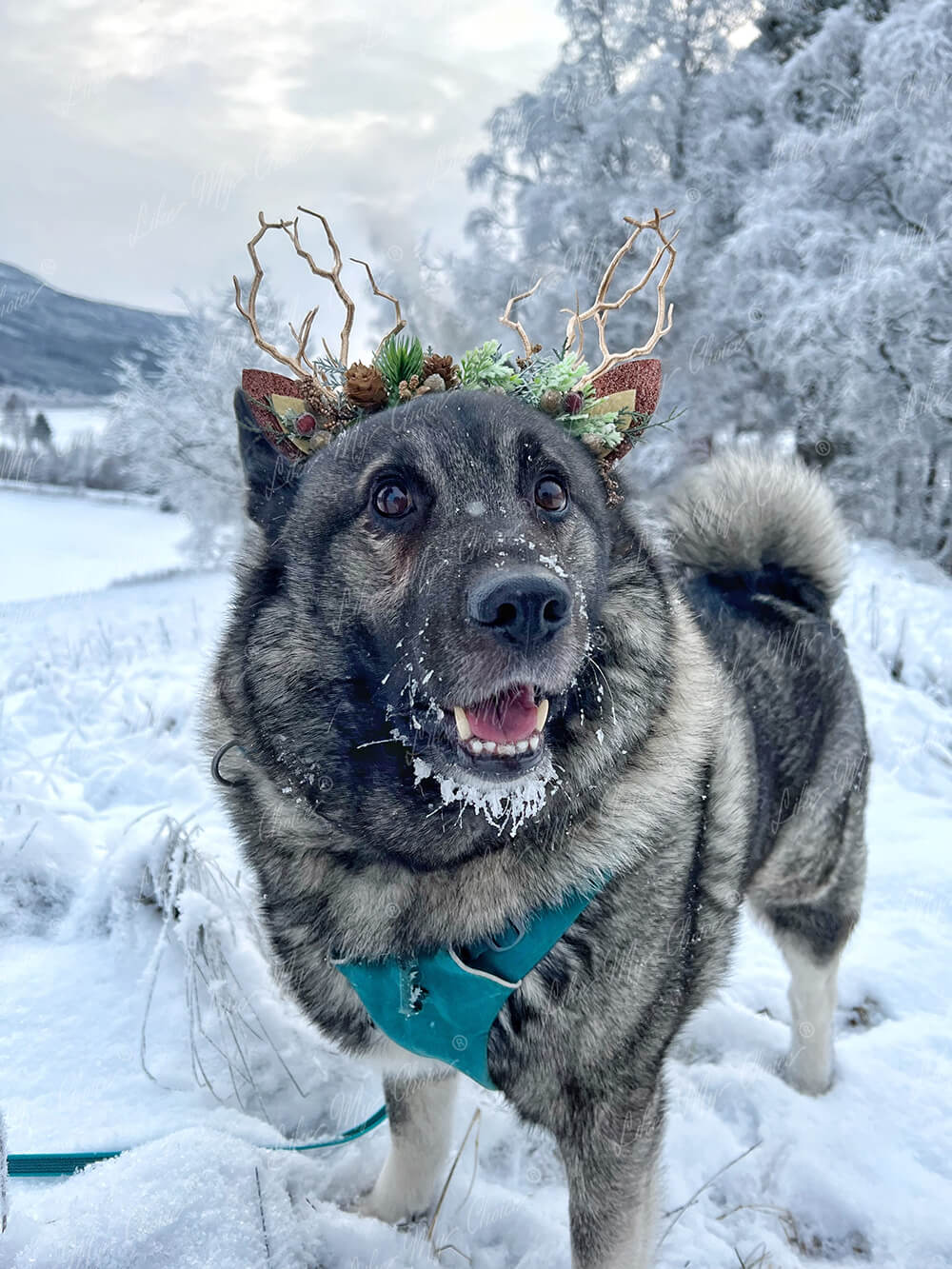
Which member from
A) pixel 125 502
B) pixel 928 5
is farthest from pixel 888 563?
pixel 125 502

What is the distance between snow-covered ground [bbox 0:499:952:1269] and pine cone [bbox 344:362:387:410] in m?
0.85

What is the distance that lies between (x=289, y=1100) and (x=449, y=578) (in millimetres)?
1670

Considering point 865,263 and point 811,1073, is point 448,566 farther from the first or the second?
point 865,263

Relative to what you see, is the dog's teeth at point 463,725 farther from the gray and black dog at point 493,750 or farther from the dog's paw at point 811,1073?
the dog's paw at point 811,1073

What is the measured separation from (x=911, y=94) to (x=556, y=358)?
11301mm

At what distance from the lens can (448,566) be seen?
1427 mm

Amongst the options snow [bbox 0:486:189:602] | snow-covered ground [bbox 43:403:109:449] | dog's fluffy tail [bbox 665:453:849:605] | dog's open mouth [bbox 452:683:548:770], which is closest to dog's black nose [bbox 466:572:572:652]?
dog's open mouth [bbox 452:683:548:770]

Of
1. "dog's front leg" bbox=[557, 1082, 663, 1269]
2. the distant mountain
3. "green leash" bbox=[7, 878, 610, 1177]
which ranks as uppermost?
the distant mountain

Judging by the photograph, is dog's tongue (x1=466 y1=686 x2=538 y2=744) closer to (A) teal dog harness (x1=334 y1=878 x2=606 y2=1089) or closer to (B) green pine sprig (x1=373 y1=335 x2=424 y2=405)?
(A) teal dog harness (x1=334 y1=878 x2=606 y2=1089)

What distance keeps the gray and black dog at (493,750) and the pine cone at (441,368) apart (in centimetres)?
19

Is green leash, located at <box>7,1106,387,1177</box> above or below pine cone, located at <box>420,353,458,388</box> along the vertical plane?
below

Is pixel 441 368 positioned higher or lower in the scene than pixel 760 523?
higher

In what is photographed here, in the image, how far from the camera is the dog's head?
134cm

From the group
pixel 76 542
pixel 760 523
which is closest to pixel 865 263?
pixel 760 523
